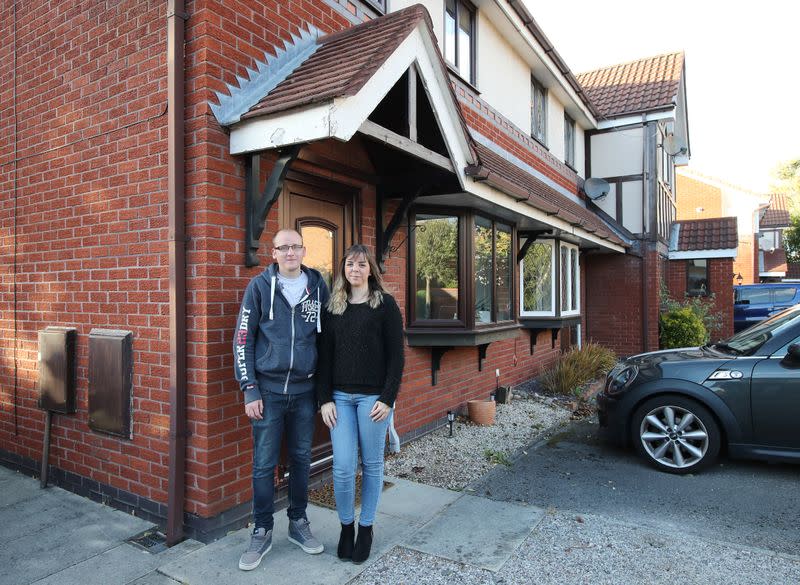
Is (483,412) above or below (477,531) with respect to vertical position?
above

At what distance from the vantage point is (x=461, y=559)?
3.22 m

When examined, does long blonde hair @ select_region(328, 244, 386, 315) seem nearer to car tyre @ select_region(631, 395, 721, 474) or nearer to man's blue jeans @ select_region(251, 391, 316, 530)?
man's blue jeans @ select_region(251, 391, 316, 530)

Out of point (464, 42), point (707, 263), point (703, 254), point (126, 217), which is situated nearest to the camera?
point (126, 217)

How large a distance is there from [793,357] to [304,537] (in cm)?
418

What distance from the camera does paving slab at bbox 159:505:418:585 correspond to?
9.77 ft

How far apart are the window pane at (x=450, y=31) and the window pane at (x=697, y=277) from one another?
10.6m

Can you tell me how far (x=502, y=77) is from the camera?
8.18 meters

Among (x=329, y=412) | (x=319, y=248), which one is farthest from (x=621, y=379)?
(x=329, y=412)

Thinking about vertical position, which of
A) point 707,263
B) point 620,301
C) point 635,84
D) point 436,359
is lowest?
point 436,359

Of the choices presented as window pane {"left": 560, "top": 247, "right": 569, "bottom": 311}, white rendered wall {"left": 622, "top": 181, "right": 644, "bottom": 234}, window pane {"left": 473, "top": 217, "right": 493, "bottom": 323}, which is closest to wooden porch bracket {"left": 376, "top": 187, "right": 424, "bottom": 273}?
window pane {"left": 473, "top": 217, "right": 493, "bottom": 323}

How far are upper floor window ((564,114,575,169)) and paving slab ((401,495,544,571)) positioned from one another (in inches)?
359

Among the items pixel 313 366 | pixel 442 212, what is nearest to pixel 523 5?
pixel 442 212

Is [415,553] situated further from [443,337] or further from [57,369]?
[57,369]

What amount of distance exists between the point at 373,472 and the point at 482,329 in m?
3.11
